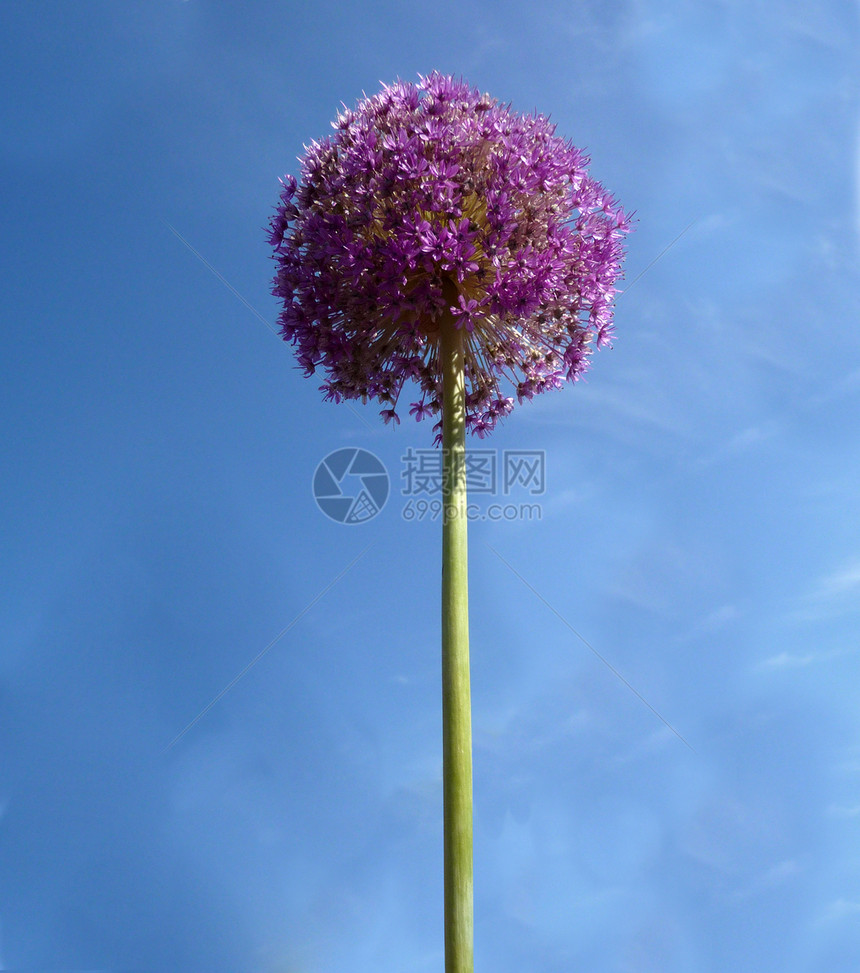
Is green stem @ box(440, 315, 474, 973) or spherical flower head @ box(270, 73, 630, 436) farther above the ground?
spherical flower head @ box(270, 73, 630, 436)

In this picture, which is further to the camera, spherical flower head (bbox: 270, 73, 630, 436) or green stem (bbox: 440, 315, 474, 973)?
spherical flower head (bbox: 270, 73, 630, 436)

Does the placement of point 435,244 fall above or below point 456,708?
above

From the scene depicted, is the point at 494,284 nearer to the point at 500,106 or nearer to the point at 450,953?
the point at 500,106

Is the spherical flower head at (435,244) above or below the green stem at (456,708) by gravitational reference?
above

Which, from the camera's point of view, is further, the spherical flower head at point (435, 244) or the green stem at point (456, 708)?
the spherical flower head at point (435, 244)

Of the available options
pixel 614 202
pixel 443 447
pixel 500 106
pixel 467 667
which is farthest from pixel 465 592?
pixel 500 106
